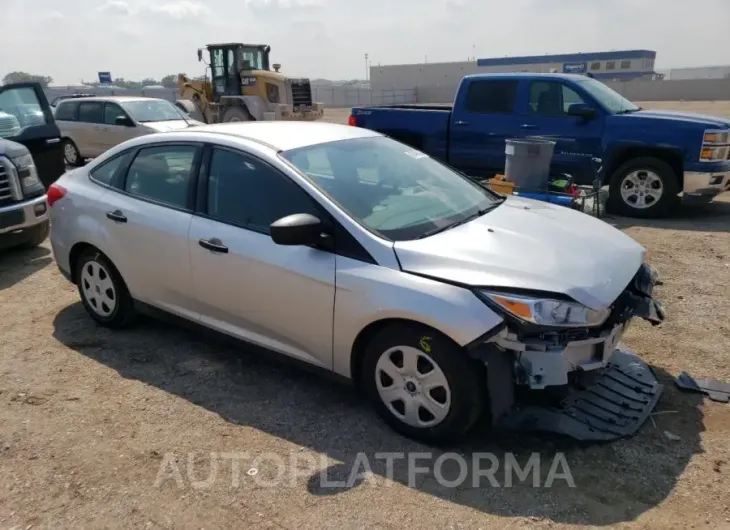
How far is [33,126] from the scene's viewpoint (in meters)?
7.69

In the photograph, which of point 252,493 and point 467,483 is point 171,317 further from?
point 467,483

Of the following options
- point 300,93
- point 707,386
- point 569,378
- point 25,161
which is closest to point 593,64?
point 300,93

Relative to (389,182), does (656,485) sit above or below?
below

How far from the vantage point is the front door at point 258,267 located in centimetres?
345

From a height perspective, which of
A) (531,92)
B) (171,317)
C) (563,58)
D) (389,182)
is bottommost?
(171,317)

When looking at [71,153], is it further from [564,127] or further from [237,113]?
[564,127]

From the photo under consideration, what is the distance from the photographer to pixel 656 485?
2928mm

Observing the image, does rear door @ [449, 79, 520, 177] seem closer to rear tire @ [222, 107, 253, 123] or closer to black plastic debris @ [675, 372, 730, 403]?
black plastic debris @ [675, 372, 730, 403]

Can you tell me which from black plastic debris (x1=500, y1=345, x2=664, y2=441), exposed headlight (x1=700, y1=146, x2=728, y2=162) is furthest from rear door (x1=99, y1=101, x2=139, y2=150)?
black plastic debris (x1=500, y1=345, x2=664, y2=441)

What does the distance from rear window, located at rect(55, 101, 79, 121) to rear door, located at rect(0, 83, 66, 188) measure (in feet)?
22.6

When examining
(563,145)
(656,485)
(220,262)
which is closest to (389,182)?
(220,262)

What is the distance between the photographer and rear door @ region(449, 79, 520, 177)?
9.23 m

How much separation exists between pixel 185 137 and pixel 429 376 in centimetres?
242

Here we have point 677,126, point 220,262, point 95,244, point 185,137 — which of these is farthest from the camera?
point 677,126
